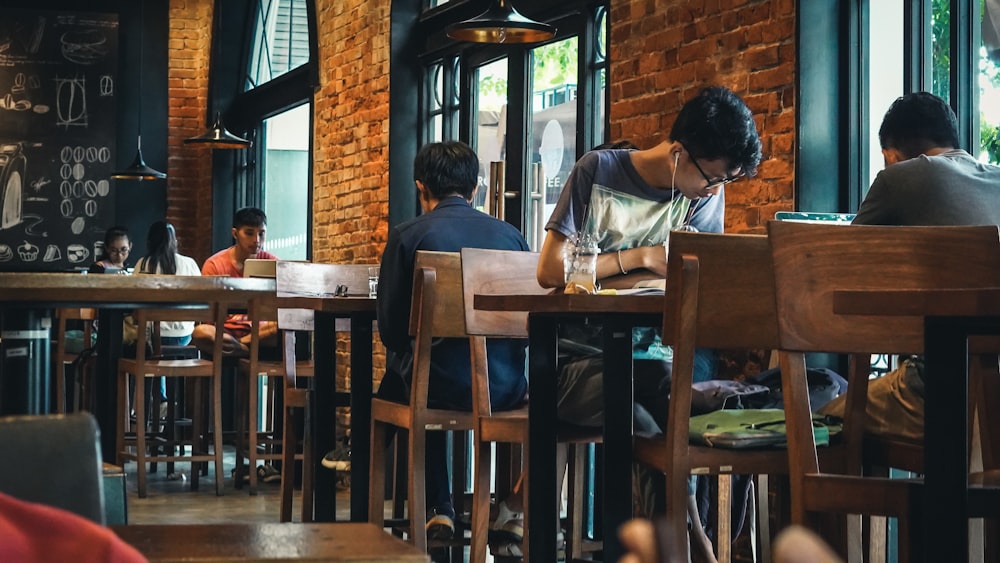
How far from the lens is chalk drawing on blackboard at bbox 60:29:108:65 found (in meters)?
10.2

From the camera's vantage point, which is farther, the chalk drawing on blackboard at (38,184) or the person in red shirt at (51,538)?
the chalk drawing on blackboard at (38,184)

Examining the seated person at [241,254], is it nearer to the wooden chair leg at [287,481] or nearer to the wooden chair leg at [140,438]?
the wooden chair leg at [140,438]

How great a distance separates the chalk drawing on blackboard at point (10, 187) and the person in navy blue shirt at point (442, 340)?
682 cm

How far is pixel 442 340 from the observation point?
369cm

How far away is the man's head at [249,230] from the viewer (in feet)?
23.6

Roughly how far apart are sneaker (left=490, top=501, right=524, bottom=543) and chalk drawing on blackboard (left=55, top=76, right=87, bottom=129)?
7.61m

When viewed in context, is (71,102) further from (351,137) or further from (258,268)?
(258,268)

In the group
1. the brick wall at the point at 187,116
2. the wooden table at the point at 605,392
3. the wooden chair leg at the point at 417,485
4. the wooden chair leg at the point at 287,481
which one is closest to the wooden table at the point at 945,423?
the wooden table at the point at 605,392

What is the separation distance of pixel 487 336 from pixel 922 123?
1164 millimetres

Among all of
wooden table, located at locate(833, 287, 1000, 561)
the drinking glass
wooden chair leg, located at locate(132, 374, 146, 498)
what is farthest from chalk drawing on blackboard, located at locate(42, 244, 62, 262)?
wooden table, located at locate(833, 287, 1000, 561)

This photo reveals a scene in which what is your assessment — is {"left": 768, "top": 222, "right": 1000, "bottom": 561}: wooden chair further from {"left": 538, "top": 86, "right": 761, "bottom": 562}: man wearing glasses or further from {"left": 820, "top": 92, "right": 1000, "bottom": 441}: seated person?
{"left": 538, "top": 86, "right": 761, "bottom": 562}: man wearing glasses

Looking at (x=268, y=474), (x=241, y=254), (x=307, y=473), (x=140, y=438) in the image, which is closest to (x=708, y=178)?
(x=307, y=473)

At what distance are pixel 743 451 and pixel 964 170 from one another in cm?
89

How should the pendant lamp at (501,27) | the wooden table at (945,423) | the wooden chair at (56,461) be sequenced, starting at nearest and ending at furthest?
the wooden chair at (56,461) < the wooden table at (945,423) < the pendant lamp at (501,27)
